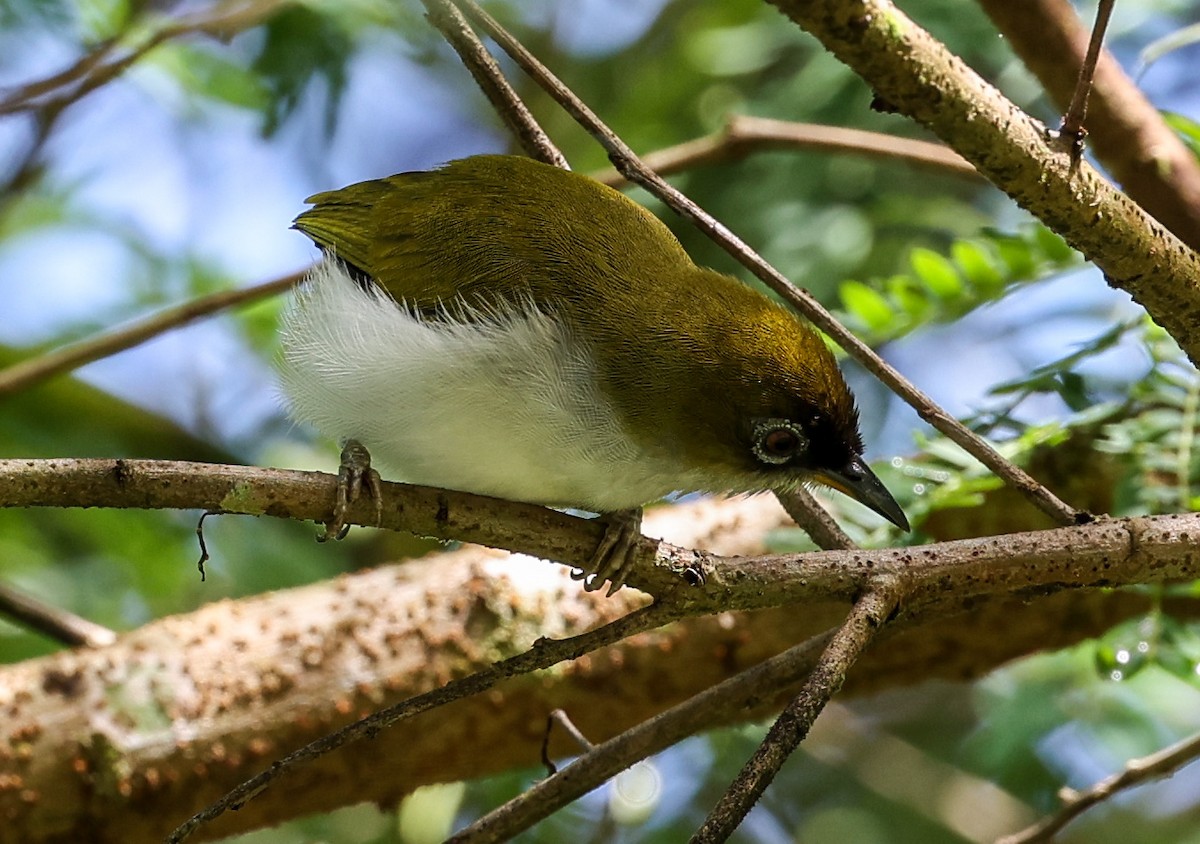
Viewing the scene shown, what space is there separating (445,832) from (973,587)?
3.12 meters

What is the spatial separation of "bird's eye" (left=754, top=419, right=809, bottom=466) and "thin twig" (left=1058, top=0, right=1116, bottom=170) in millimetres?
988

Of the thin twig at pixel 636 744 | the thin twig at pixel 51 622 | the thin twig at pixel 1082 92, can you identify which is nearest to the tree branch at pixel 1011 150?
the thin twig at pixel 1082 92

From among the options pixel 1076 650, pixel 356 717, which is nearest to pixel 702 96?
pixel 1076 650

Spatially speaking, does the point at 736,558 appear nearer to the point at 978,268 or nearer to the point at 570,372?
the point at 570,372

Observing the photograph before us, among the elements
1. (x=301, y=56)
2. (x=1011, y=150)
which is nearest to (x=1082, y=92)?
(x=1011, y=150)

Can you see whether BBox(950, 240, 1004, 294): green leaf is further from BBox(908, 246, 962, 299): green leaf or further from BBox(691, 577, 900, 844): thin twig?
BBox(691, 577, 900, 844): thin twig

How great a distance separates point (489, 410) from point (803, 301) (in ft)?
2.35

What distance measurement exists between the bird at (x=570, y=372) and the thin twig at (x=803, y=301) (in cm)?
32

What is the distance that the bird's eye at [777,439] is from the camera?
2.98 m

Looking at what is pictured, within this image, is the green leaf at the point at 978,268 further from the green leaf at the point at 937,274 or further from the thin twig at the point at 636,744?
the thin twig at the point at 636,744

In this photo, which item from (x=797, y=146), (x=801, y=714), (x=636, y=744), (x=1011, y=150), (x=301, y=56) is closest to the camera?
(x=801, y=714)

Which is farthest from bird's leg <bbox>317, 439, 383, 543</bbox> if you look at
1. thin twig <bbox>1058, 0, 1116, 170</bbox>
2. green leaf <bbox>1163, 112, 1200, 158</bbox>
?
green leaf <bbox>1163, 112, 1200, 158</bbox>

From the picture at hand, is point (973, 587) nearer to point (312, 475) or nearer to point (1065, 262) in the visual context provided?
point (312, 475)

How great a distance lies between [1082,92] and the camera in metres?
2.14
